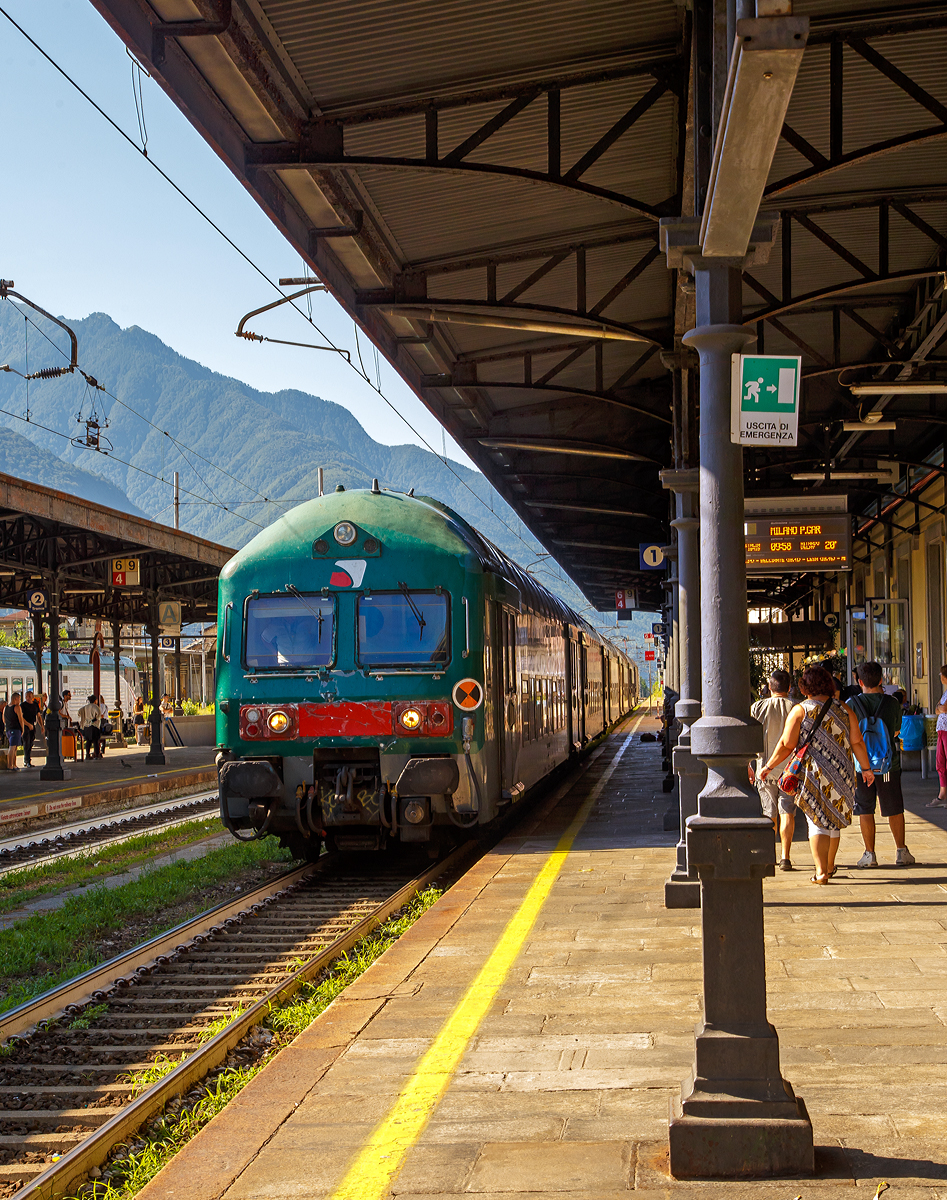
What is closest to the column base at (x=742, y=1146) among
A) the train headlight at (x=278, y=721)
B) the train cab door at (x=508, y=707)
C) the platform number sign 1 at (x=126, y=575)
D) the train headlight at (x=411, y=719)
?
the train headlight at (x=411, y=719)

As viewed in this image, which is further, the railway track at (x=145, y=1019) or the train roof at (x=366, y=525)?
the train roof at (x=366, y=525)

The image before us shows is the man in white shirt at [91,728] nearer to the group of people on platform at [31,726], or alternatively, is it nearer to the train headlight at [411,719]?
the group of people on platform at [31,726]

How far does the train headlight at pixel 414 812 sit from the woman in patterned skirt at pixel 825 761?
2.88 meters

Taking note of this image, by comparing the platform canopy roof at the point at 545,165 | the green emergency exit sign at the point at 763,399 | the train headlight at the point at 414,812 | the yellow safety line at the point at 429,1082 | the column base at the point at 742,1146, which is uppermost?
the platform canopy roof at the point at 545,165

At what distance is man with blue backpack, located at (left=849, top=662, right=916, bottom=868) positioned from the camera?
9.23 metres

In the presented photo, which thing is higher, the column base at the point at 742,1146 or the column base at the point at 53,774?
the column base at the point at 742,1146

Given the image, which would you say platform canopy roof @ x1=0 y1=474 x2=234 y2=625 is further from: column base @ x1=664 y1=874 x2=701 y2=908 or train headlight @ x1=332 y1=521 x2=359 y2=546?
column base @ x1=664 y1=874 x2=701 y2=908

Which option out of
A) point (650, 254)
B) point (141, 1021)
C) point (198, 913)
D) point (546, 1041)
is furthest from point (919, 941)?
point (650, 254)

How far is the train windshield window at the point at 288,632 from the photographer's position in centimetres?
1034

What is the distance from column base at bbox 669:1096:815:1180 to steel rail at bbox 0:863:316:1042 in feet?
12.6

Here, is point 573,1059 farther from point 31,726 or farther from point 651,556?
point 31,726

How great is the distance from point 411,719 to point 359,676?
567mm

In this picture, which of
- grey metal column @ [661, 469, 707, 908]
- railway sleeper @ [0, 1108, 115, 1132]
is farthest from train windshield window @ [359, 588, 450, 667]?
railway sleeper @ [0, 1108, 115, 1132]

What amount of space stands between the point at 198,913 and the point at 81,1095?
4.38 m
